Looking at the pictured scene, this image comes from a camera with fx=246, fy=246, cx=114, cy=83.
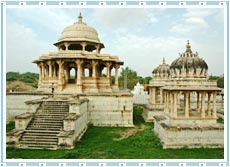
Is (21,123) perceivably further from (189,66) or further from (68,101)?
(189,66)

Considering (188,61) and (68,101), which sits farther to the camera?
(68,101)

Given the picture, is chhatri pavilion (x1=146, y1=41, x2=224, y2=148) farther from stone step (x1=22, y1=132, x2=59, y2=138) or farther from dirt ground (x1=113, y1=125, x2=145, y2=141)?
stone step (x1=22, y1=132, x2=59, y2=138)

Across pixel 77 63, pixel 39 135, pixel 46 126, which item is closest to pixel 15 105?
pixel 77 63

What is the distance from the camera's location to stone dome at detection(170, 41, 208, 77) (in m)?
13.1

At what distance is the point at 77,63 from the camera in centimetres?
1875

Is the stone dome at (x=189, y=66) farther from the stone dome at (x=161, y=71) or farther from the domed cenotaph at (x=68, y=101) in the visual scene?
the stone dome at (x=161, y=71)

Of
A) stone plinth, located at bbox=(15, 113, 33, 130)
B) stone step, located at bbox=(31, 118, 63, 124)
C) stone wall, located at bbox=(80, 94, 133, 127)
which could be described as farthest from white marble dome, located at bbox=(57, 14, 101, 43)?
stone plinth, located at bbox=(15, 113, 33, 130)

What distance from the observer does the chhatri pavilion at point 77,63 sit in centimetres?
1895

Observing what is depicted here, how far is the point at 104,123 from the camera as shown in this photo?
17906 mm

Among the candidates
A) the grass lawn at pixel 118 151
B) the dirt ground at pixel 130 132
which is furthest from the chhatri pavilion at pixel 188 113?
the dirt ground at pixel 130 132

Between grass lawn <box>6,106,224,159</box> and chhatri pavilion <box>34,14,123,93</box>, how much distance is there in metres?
6.17

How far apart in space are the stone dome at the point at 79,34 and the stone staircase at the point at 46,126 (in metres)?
7.42

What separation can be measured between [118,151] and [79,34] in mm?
12528

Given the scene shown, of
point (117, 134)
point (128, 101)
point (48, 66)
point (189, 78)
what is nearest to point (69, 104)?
point (117, 134)
